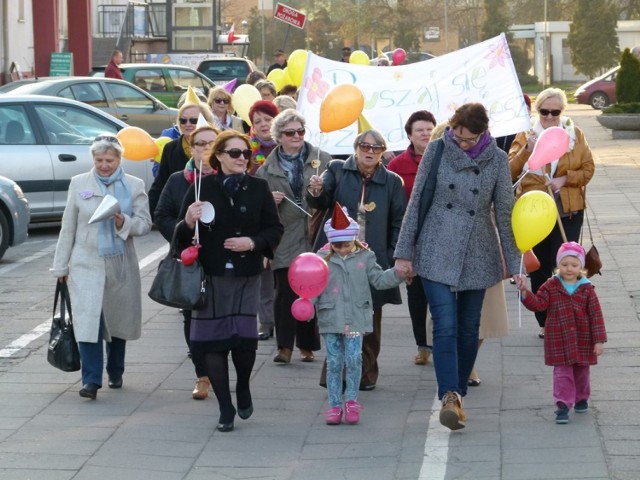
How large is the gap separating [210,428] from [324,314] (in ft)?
2.97

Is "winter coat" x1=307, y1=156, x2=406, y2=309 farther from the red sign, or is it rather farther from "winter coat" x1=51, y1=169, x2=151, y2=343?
the red sign

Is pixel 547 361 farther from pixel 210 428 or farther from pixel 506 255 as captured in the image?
pixel 210 428

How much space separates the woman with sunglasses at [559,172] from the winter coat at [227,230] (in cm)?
252

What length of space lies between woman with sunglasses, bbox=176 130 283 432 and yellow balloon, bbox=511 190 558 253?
1.34 meters

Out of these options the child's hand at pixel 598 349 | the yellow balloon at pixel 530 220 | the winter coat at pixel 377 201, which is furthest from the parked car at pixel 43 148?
the child's hand at pixel 598 349

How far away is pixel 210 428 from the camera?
7.32 meters

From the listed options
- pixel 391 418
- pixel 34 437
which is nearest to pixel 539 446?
pixel 391 418

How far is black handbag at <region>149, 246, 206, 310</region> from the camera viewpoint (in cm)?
702

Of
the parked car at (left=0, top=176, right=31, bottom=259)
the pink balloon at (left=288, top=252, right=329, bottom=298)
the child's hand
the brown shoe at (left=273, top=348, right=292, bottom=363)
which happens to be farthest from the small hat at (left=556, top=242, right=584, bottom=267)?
the parked car at (left=0, top=176, right=31, bottom=259)

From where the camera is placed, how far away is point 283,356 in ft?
29.3

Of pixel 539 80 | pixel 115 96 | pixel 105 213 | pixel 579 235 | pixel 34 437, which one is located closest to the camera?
pixel 34 437

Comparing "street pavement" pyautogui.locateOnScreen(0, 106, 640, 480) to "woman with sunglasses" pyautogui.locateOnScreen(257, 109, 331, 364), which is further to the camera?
"woman with sunglasses" pyautogui.locateOnScreen(257, 109, 331, 364)

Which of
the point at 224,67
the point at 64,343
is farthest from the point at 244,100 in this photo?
the point at 224,67

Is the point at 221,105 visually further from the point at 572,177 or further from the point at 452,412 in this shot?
the point at 452,412
